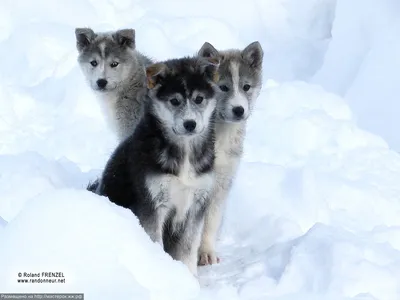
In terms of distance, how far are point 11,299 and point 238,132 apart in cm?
272

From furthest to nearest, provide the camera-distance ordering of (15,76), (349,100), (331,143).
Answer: (15,76) → (349,100) → (331,143)

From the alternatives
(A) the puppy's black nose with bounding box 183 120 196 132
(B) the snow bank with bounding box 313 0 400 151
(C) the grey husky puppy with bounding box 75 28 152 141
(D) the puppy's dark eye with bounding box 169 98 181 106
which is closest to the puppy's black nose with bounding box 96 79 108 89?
(C) the grey husky puppy with bounding box 75 28 152 141

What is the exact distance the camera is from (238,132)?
263 inches

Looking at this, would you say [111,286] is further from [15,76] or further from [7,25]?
[7,25]

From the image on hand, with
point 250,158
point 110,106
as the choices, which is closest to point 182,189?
point 110,106

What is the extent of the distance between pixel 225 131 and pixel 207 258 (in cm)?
102

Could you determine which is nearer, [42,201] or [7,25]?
[42,201]

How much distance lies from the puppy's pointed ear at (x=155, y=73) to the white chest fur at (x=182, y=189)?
571 millimetres

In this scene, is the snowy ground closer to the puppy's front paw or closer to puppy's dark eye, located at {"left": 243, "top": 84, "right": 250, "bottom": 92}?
the puppy's front paw

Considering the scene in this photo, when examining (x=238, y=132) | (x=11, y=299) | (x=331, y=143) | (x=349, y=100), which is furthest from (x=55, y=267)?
(x=349, y=100)

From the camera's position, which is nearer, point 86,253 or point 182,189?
point 86,253

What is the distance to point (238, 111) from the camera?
644cm

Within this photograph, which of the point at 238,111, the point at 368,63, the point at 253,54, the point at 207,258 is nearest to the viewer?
the point at 238,111

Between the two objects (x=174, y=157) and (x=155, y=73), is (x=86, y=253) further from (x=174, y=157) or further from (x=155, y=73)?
(x=155, y=73)
